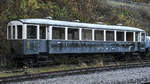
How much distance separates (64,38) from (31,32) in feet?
8.43

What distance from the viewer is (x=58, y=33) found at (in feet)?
53.2

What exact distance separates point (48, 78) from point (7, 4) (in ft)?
33.6

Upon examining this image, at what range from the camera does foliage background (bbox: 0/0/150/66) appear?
18.2 metres

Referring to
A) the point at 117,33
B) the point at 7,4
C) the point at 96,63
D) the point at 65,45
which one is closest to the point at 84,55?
the point at 96,63

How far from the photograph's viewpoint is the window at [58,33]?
52.7ft

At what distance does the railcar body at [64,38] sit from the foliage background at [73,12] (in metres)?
1.72

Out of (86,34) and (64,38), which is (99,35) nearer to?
(86,34)

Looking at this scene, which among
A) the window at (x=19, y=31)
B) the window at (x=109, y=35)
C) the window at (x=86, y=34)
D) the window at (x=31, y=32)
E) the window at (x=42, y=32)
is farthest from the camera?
the window at (x=109, y=35)

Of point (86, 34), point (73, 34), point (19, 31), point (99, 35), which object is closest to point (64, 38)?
point (73, 34)

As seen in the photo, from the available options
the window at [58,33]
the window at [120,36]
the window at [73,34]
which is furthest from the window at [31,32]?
the window at [120,36]

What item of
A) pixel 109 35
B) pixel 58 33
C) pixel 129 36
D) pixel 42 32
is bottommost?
pixel 129 36

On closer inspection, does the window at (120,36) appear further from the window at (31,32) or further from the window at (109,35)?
the window at (31,32)

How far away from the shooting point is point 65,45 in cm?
1652

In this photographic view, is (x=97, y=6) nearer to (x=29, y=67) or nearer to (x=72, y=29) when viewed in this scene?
(x=72, y=29)
